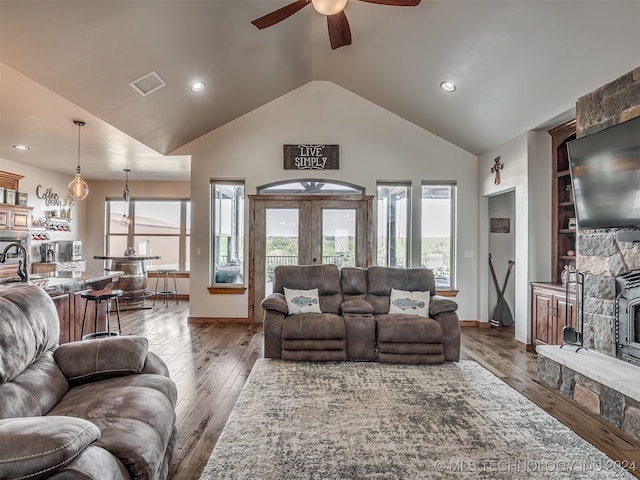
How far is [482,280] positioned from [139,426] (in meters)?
5.35

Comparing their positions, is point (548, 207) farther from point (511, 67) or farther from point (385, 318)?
point (385, 318)

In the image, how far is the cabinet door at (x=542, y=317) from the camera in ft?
13.2

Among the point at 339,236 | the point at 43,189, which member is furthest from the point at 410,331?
the point at 43,189

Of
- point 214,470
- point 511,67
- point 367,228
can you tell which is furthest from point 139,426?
point 367,228

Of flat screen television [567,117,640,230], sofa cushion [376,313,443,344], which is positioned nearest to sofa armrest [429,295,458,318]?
sofa cushion [376,313,443,344]

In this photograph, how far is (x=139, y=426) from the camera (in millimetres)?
1464

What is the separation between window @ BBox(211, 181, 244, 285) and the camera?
5.79m

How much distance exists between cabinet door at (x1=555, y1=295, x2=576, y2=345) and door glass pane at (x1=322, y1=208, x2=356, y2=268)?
2841mm

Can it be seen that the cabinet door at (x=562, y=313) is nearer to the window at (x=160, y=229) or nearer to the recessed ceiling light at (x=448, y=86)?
the recessed ceiling light at (x=448, y=86)

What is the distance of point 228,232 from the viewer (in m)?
5.84

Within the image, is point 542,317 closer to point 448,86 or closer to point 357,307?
point 357,307

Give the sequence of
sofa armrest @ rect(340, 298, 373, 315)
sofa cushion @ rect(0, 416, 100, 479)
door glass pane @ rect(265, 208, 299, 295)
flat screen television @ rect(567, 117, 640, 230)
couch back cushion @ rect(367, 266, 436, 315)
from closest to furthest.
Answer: sofa cushion @ rect(0, 416, 100, 479), flat screen television @ rect(567, 117, 640, 230), sofa armrest @ rect(340, 298, 373, 315), couch back cushion @ rect(367, 266, 436, 315), door glass pane @ rect(265, 208, 299, 295)

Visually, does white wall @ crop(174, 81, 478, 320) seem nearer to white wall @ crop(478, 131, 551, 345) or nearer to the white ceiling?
the white ceiling

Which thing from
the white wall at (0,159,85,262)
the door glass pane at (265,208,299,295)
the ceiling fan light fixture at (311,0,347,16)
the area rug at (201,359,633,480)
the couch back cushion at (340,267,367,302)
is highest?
the ceiling fan light fixture at (311,0,347,16)
